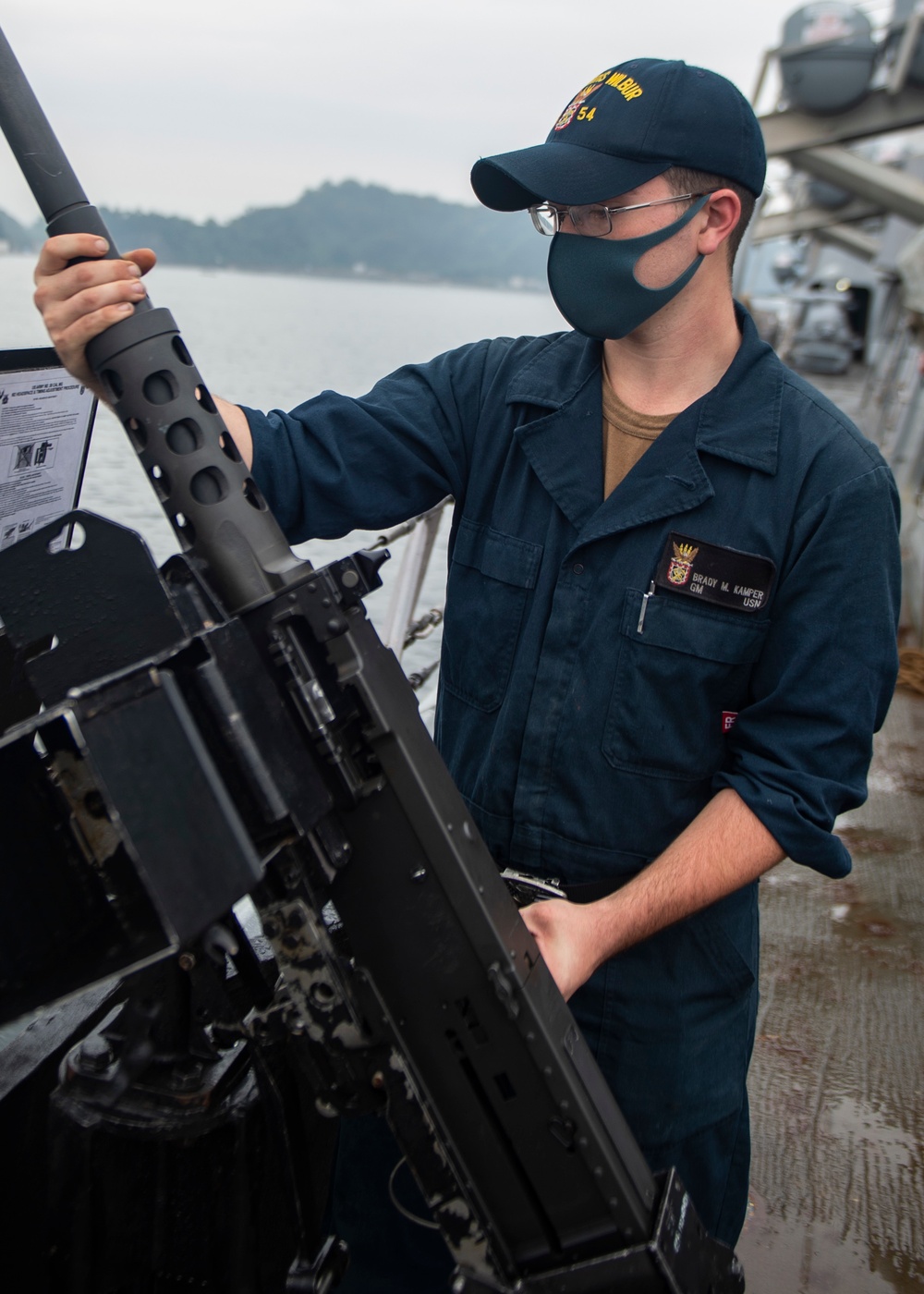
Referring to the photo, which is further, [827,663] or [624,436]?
[624,436]

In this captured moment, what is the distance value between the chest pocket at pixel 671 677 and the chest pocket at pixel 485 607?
0.21 metres

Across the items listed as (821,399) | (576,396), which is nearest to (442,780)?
(576,396)

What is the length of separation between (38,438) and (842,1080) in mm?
2713

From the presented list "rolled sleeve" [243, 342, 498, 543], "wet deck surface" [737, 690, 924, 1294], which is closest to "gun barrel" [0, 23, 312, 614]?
"rolled sleeve" [243, 342, 498, 543]

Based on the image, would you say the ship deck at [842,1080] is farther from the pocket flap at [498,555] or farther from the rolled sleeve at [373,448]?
the rolled sleeve at [373,448]

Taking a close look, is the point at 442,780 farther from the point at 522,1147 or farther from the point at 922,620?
the point at 922,620

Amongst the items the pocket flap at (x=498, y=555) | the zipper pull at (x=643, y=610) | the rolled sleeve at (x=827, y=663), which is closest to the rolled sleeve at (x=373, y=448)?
the pocket flap at (x=498, y=555)

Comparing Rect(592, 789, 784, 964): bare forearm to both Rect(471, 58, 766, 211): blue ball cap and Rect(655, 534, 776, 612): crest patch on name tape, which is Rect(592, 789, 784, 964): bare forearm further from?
Rect(471, 58, 766, 211): blue ball cap

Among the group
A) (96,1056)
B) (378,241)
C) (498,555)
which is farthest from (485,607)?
(378,241)

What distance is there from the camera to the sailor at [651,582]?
174cm

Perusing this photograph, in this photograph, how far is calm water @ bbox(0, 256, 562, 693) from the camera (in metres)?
4.08

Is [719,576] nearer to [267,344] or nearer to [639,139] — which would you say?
[639,139]

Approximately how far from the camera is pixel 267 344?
28.6ft

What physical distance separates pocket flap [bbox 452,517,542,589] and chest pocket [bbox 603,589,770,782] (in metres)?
0.20
